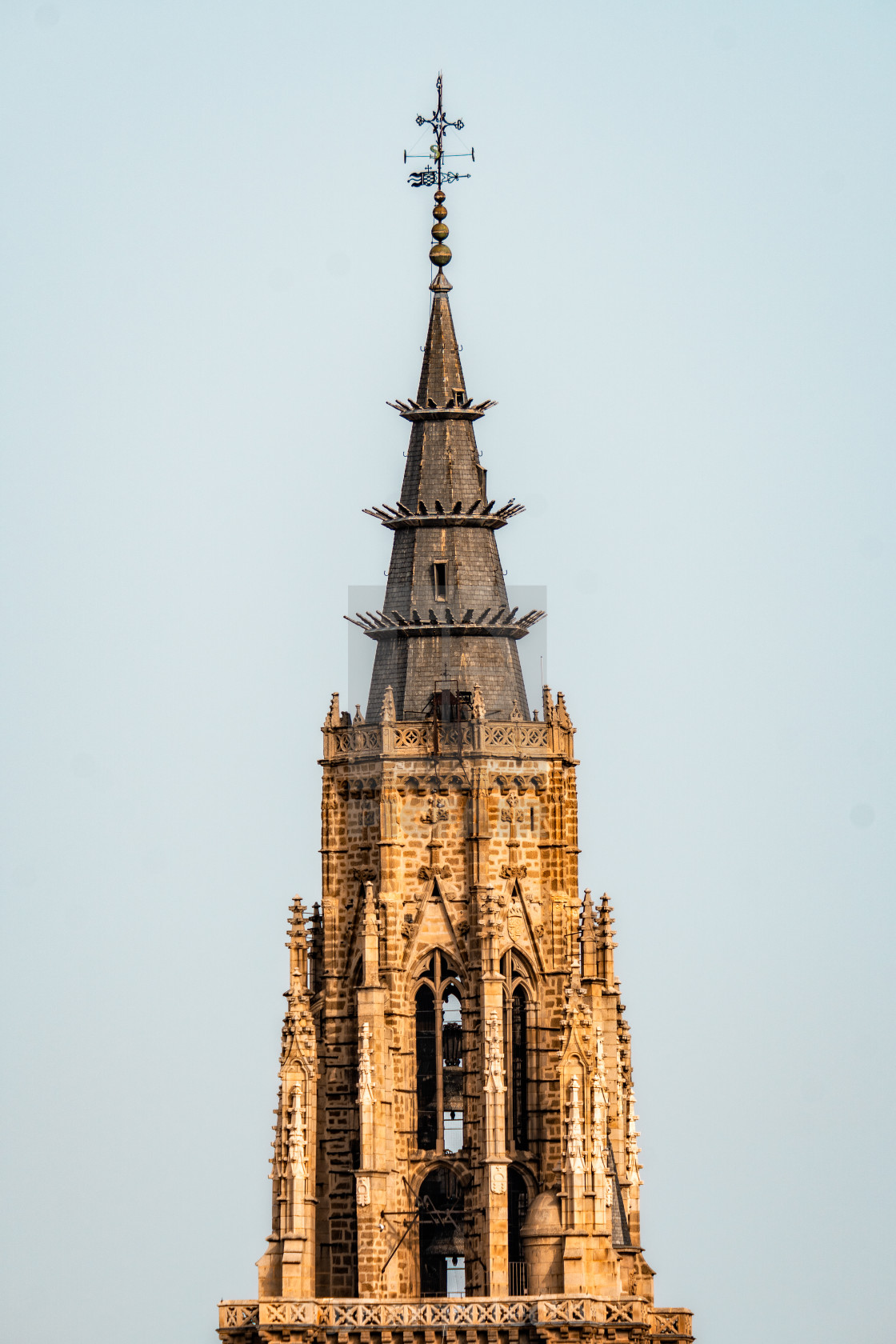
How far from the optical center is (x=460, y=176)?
16562cm

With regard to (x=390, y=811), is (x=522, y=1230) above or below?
below

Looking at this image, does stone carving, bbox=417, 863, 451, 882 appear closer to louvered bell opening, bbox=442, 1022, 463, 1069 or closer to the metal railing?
louvered bell opening, bbox=442, 1022, 463, 1069

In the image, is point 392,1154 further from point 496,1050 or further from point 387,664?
point 387,664

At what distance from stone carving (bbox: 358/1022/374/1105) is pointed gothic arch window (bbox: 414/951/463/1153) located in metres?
2.44

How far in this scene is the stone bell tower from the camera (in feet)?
509

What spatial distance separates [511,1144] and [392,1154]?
142 inches

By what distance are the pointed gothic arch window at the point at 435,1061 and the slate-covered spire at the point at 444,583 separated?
8035 millimetres

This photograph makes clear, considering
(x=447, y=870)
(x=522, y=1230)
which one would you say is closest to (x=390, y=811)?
(x=447, y=870)

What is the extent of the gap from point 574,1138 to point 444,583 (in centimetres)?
1817

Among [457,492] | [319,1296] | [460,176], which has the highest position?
[460,176]

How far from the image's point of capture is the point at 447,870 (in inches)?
6240

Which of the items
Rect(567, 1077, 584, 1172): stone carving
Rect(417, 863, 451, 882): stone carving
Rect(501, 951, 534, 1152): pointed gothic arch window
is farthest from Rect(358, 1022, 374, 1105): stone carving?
Rect(567, 1077, 584, 1172): stone carving

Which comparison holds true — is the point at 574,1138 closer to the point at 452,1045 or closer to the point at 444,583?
the point at 452,1045

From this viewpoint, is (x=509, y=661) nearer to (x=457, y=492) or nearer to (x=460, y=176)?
(x=457, y=492)
